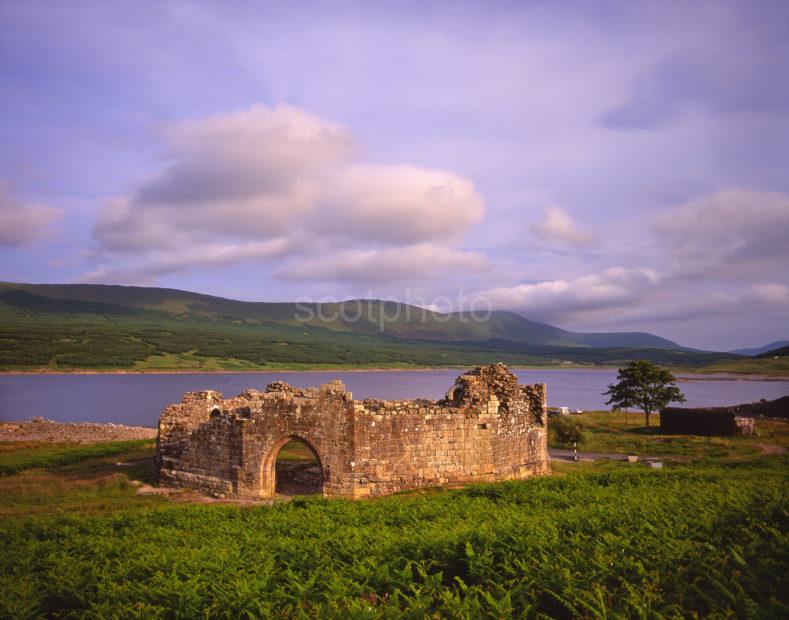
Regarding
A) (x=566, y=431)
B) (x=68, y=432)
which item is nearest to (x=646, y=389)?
(x=566, y=431)

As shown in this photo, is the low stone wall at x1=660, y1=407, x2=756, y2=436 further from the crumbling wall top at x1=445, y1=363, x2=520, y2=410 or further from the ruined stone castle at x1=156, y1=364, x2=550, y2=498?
A: the crumbling wall top at x1=445, y1=363, x2=520, y2=410

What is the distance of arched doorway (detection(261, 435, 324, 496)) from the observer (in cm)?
1877

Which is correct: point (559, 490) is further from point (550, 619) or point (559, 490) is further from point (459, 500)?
point (550, 619)

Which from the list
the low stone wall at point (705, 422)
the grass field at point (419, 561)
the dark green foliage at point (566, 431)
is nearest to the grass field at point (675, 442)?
the dark green foliage at point (566, 431)

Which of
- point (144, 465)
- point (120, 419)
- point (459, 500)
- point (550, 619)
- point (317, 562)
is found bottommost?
point (120, 419)

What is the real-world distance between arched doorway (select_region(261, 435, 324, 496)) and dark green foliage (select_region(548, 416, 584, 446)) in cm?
1893

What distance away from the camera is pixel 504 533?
8617mm

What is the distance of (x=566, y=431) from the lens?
37.8 m

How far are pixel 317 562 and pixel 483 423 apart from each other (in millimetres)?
12288

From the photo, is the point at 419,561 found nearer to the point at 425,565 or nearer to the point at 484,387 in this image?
the point at 425,565

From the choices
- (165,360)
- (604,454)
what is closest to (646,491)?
(604,454)

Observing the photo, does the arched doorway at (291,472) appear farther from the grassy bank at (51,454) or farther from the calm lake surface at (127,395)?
the calm lake surface at (127,395)

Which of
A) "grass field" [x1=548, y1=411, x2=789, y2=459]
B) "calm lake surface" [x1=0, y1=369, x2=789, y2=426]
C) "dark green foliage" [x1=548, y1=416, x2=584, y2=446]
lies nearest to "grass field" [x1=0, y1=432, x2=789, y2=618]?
"grass field" [x1=548, y1=411, x2=789, y2=459]

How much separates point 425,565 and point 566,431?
3264 centimetres
